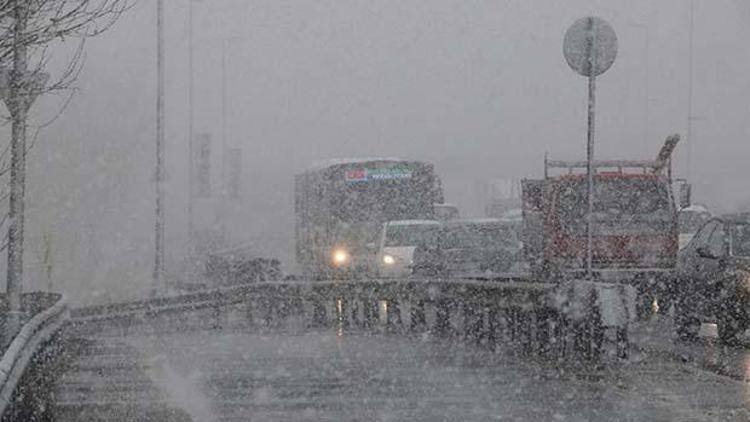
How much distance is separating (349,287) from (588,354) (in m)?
8.49

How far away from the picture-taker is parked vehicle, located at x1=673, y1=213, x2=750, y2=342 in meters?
18.0

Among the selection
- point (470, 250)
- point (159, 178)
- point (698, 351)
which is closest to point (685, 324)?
point (698, 351)

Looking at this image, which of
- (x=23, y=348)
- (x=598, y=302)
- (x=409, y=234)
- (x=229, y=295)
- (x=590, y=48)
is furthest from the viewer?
(x=409, y=234)

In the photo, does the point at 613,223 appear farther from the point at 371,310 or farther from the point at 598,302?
the point at 598,302

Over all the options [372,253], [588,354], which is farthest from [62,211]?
[588,354]

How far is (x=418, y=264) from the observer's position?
28.9 metres

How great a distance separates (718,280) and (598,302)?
156 inches

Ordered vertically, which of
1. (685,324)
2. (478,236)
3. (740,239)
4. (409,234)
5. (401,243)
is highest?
(740,239)

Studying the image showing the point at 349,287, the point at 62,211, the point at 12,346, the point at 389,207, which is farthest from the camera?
the point at 62,211

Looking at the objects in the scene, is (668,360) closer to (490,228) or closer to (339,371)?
(339,371)

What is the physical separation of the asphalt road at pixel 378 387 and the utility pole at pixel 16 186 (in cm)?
102

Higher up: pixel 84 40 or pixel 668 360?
pixel 84 40

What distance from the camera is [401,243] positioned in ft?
105

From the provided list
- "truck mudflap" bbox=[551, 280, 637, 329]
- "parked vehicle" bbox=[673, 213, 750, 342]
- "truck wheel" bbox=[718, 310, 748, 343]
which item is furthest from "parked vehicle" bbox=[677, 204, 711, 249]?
"truck mudflap" bbox=[551, 280, 637, 329]
